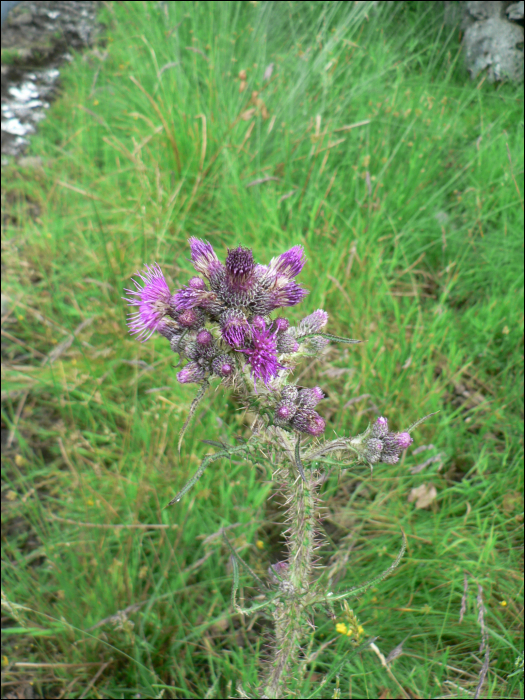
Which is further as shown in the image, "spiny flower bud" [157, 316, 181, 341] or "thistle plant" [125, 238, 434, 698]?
"spiny flower bud" [157, 316, 181, 341]

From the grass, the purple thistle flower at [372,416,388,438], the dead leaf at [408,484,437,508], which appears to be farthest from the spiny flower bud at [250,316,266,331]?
the dead leaf at [408,484,437,508]

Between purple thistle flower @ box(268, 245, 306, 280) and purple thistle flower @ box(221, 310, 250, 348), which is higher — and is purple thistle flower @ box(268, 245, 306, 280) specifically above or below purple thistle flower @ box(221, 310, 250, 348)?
above

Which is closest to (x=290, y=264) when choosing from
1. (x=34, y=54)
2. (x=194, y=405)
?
(x=194, y=405)

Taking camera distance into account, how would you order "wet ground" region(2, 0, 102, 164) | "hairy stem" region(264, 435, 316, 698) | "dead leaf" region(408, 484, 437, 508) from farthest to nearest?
"wet ground" region(2, 0, 102, 164) → "dead leaf" region(408, 484, 437, 508) → "hairy stem" region(264, 435, 316, 698)

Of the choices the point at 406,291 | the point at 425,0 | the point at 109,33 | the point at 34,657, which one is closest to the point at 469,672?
the point at 34,657

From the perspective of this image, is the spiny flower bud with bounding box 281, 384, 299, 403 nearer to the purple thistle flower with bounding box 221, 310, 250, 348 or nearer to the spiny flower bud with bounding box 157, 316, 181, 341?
the purple thistle flower with bounding box 221, 310, 250, 348

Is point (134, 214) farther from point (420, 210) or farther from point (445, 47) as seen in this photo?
point (445, 47)

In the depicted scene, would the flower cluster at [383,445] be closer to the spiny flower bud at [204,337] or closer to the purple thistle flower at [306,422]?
the purple thistle flower at [306,422]
